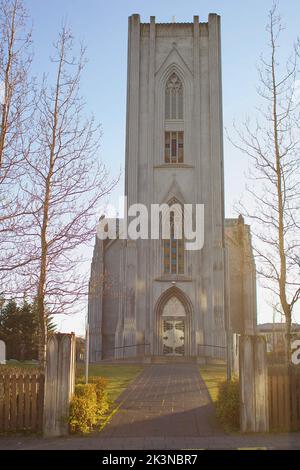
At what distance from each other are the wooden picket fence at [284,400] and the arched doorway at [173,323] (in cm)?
2296

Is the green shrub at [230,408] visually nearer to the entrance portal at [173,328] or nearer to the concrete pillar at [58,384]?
the concrete pillar at [58,384]

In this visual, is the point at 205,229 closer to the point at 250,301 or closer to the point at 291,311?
the point at 250,301

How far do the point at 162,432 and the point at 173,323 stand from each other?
24.2 m

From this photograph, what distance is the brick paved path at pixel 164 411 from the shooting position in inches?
452

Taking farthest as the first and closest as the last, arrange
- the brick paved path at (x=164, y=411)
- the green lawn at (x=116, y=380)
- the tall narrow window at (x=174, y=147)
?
the tall narrow window at (x=174, y=147)
the green lawn at (x=116, y=380)
the brick paved path at (x=164, y=411)

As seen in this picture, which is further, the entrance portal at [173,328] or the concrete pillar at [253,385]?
the entrance portal at [173,328]

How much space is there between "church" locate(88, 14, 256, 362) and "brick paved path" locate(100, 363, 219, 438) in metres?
13.3

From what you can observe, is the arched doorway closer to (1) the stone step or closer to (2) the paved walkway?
(1) the stone step

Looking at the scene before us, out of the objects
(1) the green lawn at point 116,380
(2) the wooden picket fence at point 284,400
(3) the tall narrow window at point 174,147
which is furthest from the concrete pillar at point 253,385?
(3) the tall narrow window at point 174,147

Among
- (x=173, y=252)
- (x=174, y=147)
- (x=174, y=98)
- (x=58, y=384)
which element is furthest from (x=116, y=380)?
(x=174, y=98)

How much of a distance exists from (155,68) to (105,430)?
3138cm

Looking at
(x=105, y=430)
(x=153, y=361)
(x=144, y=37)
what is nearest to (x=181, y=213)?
(x=153, y=361)

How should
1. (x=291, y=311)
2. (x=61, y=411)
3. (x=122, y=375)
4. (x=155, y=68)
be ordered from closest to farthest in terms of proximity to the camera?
1. (x=61, y=411)
2. (x=291, y=311)
3. (x=122, y=375)
4. (x=155, y=68)

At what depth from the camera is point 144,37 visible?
129 feet
